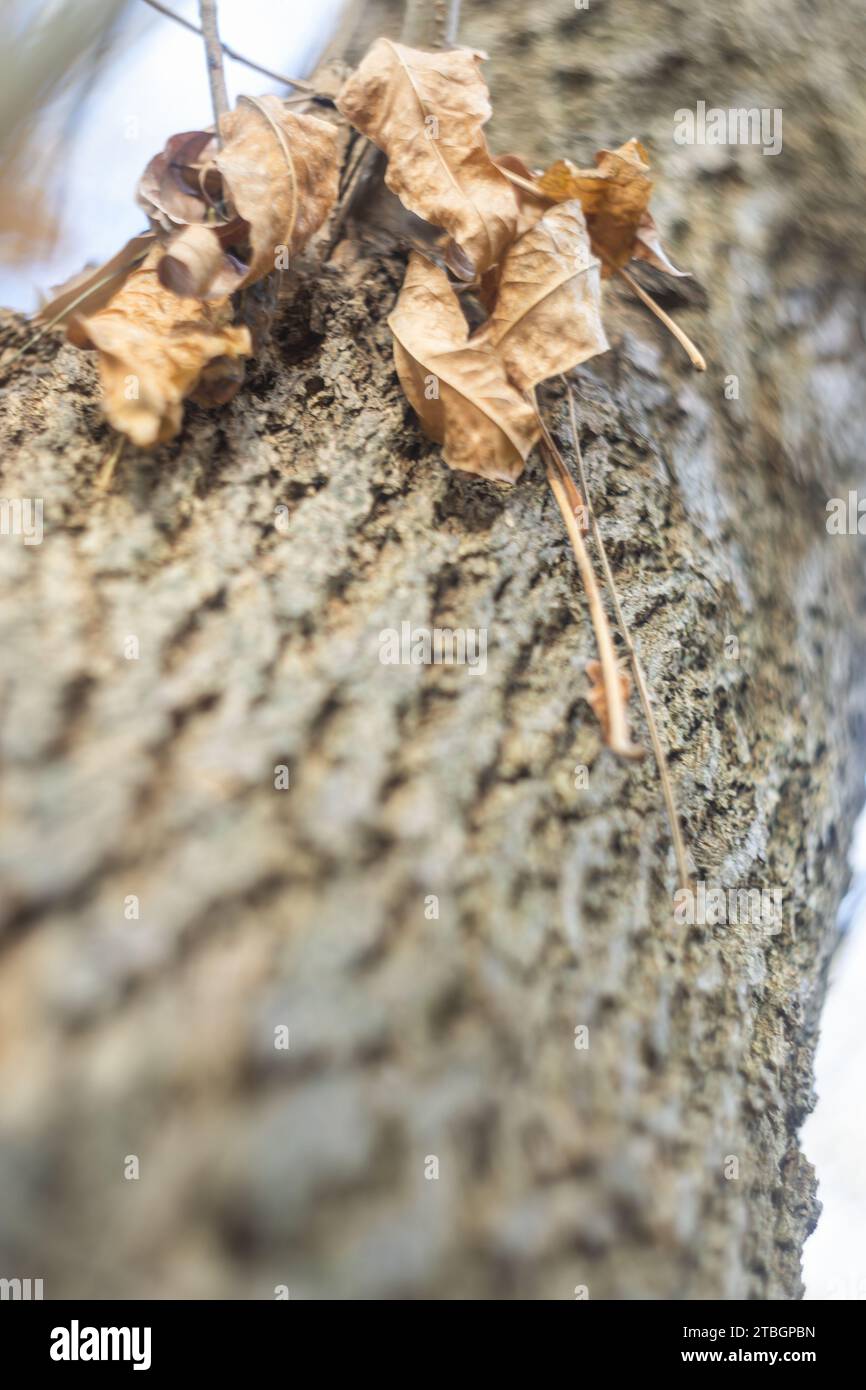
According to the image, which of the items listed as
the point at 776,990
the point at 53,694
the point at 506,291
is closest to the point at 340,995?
the point at 53,694

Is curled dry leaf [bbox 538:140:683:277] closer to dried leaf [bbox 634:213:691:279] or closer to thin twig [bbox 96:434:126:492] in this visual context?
dried leaf [bbox 634:213:691:279]

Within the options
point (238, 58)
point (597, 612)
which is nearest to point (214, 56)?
point (238, 58)

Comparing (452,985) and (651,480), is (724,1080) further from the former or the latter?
(651,480)

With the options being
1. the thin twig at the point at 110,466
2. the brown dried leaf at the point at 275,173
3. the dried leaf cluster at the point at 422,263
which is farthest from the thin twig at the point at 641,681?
the thin twig at the point at 110,466

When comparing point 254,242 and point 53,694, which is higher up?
point 254,242

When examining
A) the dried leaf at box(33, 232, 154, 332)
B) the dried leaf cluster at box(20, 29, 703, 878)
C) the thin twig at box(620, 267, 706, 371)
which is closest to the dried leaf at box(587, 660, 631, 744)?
the dried leaf cluster at box(20, 29, 703, 878)

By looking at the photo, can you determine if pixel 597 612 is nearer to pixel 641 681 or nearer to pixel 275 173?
pixel 641 681
